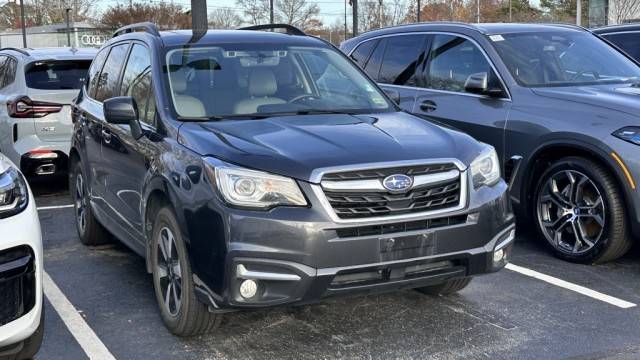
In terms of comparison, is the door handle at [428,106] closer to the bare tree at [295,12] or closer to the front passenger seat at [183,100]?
the front passenger seat at [183,100]

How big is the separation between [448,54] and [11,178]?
167 inches

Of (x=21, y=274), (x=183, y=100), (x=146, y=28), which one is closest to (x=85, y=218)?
(x=146, y=28)

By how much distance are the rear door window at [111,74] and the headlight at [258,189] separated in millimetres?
2216

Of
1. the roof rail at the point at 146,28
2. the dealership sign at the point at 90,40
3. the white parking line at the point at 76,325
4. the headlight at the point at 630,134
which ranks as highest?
the dealership sign at the point at 90,40

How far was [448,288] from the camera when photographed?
4.55 meters

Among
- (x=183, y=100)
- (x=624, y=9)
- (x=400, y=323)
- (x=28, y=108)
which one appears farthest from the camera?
(x=624, y=9)

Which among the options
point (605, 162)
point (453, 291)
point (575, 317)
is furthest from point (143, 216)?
point (605, 162)

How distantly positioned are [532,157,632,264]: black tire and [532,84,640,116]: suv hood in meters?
0.42

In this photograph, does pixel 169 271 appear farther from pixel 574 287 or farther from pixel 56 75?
pixel 56 75

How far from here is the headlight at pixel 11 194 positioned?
3105mm

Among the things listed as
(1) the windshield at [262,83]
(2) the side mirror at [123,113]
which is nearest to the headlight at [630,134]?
(1) the windshield at [262,83]

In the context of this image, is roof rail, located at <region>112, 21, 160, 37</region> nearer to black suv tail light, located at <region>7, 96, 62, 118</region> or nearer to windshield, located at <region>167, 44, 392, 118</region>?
A: windshield, located at <region>167, 44, 392, 118</region>

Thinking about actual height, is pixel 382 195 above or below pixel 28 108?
below

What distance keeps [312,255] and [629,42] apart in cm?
638
